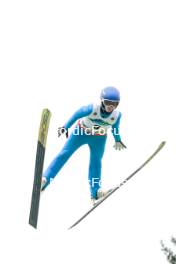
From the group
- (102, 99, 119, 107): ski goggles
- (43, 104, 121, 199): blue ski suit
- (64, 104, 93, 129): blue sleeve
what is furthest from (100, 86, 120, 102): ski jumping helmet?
(43, 104, 121, 199): blue ski suit

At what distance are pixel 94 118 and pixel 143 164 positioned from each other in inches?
54.1

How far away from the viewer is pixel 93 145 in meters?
17.3

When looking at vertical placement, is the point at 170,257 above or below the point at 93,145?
below

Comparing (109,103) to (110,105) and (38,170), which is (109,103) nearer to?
(110,105)

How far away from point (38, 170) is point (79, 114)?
1329 millimetres

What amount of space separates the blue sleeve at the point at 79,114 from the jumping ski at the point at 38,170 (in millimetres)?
653

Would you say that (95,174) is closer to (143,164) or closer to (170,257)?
(143,164)

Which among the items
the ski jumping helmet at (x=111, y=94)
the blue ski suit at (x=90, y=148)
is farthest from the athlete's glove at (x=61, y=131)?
the ski jumping helmet at (x=111, y=94)

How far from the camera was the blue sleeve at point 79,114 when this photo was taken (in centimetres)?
1692

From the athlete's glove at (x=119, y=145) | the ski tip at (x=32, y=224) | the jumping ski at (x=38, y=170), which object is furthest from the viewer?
the athlete's glove at (x=119, y=145)

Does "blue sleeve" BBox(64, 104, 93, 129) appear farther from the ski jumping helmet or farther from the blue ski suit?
the ski jumping helmet

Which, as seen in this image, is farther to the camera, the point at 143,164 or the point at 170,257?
the point at 170,257

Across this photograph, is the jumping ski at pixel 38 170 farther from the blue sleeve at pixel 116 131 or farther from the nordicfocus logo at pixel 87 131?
the blue sleeve at pixel 116 131

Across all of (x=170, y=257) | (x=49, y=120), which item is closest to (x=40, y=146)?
(x=49, y=120)
